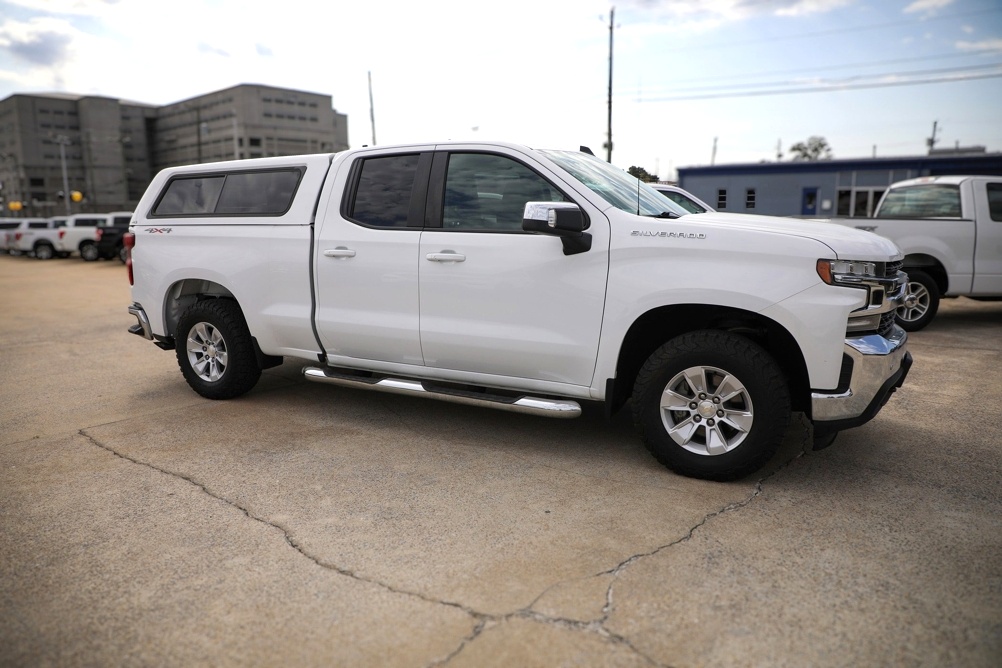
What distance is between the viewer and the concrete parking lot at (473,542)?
8.59 feet

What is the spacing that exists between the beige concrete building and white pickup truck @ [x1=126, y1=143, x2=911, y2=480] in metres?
116

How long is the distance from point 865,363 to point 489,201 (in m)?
2.36

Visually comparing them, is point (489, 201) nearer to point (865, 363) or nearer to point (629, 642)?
point (865, 363)

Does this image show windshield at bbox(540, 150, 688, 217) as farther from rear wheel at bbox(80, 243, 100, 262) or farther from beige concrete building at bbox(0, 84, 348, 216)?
beige concrete building at bbox(0, 84, 348, 216)

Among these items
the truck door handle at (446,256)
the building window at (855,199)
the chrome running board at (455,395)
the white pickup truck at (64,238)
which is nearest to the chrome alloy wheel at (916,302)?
the chrome running board at (455,395)

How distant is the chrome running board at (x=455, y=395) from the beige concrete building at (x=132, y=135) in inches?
4613

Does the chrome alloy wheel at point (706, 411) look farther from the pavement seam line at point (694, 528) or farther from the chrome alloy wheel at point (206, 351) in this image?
the chrome alloy wheel at point (206, 351)

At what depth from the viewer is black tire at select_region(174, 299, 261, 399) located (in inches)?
223

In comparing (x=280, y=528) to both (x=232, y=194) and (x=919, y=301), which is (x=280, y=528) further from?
(x=919, y=301)

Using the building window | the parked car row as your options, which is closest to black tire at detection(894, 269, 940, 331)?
the building window

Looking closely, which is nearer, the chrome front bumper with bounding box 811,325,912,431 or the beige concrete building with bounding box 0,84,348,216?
the chrome front bumper with bounding box 811,325,912,431

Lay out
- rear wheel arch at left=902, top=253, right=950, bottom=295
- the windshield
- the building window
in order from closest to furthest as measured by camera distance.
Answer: the windshield, rear wheel arch at left=902, top=253, right=950, bottom=295, the building window

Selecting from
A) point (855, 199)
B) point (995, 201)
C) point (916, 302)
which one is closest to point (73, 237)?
point (916, 302)

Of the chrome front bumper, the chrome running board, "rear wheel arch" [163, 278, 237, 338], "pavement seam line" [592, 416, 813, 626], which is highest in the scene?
"rear wheel arch" [163, 278, 237, 338]
